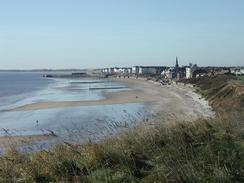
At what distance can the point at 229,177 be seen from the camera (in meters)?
6.65

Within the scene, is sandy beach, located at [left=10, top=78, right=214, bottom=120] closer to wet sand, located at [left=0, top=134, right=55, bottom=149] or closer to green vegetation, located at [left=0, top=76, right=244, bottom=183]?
wet sand, located at [left=0, top=134, right=55, bottom=149]

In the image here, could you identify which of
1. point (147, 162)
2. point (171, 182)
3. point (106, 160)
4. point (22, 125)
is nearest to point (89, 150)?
point (106, 160)

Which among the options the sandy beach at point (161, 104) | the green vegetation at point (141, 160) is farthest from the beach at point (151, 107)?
the green vegetation at point (141, 160)

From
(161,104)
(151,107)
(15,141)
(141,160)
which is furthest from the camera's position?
(161,104)

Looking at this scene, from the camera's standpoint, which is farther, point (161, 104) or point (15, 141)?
point (161, 104)

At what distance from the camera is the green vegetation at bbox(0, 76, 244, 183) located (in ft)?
22.9

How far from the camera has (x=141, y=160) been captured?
27.3 feet

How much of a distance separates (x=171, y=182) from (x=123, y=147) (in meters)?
2.47

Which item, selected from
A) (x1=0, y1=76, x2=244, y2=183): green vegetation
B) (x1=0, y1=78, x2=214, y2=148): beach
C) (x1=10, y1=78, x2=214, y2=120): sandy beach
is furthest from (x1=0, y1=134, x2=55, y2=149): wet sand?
(x1=10, y1=78, x2=214, y2=120): sandy beach

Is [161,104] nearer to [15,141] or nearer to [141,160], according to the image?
[15,141]

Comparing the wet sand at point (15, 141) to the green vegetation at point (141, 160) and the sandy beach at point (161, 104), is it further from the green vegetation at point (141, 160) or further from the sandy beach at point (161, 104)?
the sandy beach at point (161, 104)

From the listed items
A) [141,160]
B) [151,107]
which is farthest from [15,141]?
[151,107]

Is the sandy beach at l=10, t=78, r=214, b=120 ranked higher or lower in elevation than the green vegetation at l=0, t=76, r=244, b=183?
lower

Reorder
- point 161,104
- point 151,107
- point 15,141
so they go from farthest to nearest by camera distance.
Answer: point 161,104, point 151,107, point 15,141
